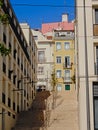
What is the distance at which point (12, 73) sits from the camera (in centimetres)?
4803

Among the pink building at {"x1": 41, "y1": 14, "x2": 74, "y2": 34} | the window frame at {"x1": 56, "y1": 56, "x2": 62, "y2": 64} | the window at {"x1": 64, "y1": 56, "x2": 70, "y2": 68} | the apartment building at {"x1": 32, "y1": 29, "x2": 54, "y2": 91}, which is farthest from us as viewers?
the pink building at {"x1": 41, "y1": 14, "x2": 74, "y2": 34}

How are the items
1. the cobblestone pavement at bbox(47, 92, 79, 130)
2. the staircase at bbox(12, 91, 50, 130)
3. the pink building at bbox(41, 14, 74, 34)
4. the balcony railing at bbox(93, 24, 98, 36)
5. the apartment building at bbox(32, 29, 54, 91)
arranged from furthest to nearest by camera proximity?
1. the pink building at bbox(41, 14, 74, 34)
2. the apartment building at bbox(32, 29, 54, 91)
3. the staircase at bbox(12, 91, 50, 130)
4. the cobblestone pavement at bbox(47, 92, 79, 130)
5. the balcony railing at bbox(93, 24, 98, 36)

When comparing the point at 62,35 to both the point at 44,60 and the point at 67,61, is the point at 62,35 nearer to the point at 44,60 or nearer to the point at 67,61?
the point at 67,61

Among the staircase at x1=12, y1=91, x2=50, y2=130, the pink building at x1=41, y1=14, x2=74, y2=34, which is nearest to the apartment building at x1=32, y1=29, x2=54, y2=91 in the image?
the pink building at x1=41, y1=14, x2=74, y2=34

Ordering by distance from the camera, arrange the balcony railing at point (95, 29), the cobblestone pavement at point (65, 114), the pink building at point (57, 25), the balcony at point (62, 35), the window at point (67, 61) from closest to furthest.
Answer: the balcony railing at point (95, 29)
the cobblestone pavement at point (65, 114)
the window at point (67, 61)
the balcony at point (62, 35)
the pink building at point (57, 25)

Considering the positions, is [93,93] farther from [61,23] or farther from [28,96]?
[61,23]

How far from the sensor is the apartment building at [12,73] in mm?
42250

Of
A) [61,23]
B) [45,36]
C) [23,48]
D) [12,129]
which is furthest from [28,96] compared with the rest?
[61,23]

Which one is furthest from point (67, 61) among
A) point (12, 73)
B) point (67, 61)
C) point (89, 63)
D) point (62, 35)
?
point (89, 63)

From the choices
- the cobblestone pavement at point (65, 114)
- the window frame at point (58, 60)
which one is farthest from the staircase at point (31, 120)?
the window frame at point (58, 60)

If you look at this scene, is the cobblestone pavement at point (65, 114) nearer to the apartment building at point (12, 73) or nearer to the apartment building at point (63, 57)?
the apartment building at point (12, 73)

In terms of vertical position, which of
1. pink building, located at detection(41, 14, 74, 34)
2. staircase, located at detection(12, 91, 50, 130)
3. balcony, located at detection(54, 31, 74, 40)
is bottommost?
staircase, located at detection(12, 91, 50, 130)

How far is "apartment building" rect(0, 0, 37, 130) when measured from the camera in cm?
4225

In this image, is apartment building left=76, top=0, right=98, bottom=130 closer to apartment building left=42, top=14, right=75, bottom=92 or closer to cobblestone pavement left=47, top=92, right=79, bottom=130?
cobblestone pavement left=47, top=92, right=79, bottom=130
